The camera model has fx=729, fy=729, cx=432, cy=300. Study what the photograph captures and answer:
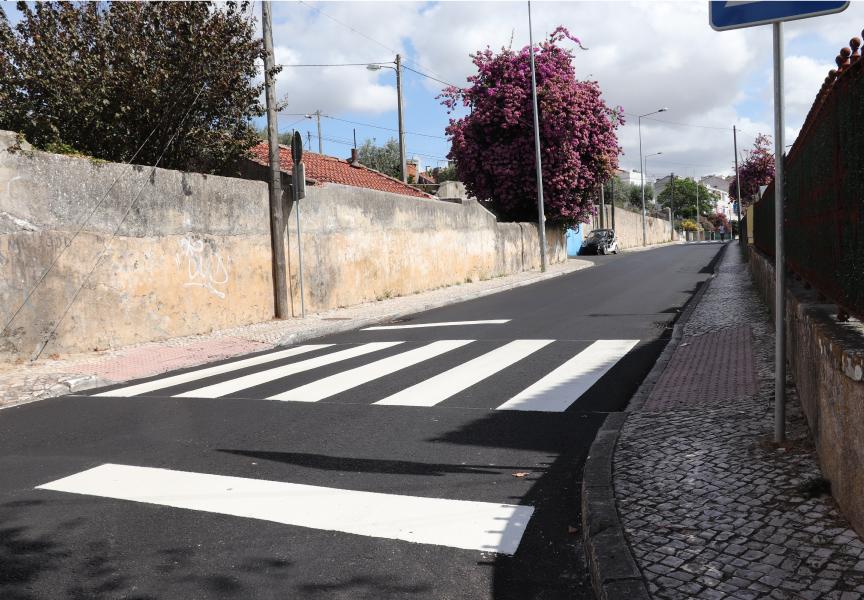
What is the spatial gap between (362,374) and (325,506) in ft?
13.4

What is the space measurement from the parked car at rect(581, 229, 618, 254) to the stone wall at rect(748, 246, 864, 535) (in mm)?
40452

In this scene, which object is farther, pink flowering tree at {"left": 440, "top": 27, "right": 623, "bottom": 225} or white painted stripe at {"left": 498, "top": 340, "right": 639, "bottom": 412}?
pink flowering tree at {"left": 440, "top": 27, "right": 623, "bottom": 225}

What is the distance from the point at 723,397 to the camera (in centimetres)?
597

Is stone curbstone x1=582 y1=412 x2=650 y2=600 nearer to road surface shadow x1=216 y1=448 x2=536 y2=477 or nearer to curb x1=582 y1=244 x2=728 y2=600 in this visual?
curb x1=582 y1=244 x2=728 y2=600

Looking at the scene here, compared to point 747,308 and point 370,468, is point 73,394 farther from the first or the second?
point 747,308

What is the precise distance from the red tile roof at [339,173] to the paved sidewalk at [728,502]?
15392 mm

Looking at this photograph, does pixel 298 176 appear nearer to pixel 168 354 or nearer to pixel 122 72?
pixel 122 72

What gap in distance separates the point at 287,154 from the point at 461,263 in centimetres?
618

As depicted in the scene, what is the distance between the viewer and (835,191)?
13.7 ft

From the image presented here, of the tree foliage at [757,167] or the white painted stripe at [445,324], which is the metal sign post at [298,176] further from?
the tree foliage at [757,167]

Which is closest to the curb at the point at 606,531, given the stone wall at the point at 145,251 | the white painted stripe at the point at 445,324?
the white painted stripe at the point at 445,324

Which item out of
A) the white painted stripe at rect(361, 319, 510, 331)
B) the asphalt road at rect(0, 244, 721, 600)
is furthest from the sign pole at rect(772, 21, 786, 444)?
the white painted stripe at rect(361, 319, 510, 331)

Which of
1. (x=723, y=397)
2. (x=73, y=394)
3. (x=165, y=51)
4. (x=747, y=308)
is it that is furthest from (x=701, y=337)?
(x=165, y=51)

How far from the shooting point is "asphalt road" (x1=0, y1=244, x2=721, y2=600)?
10.9ft
